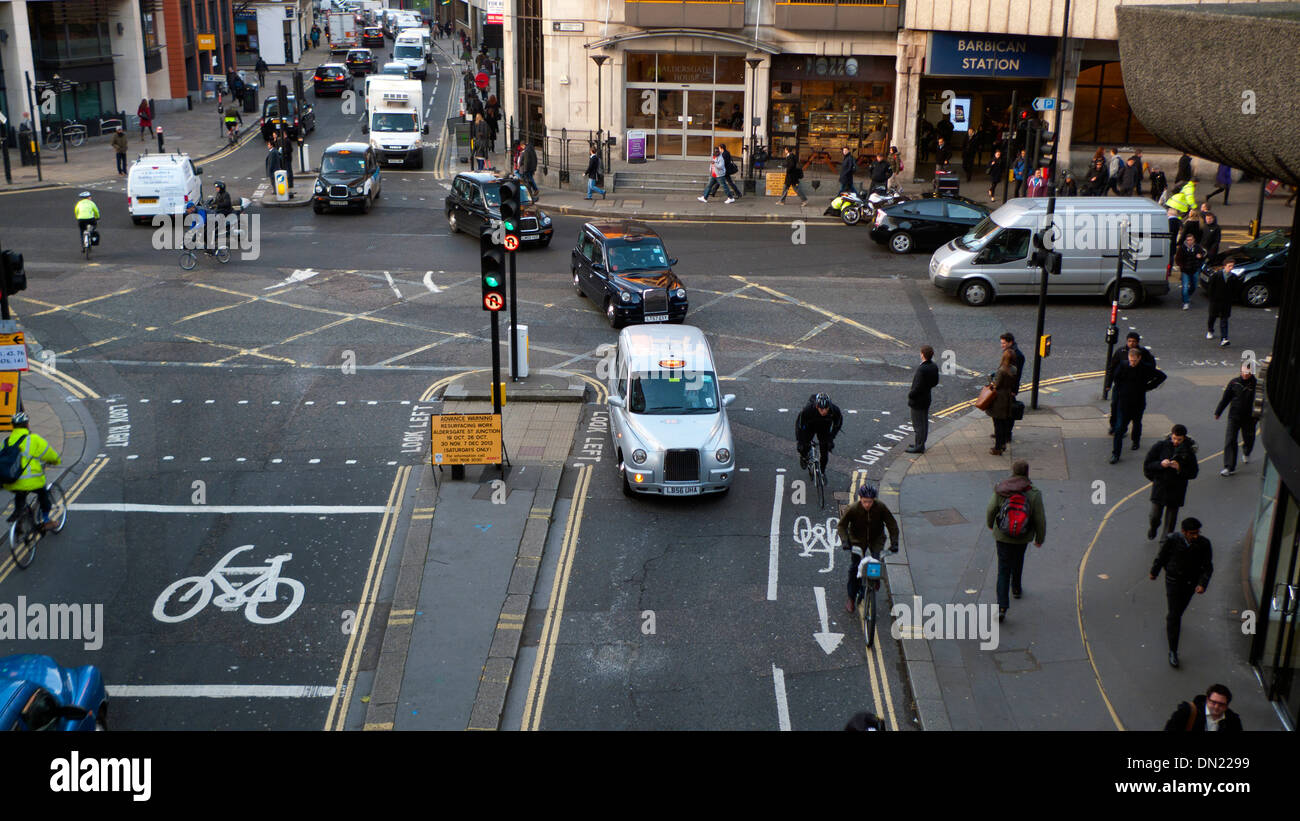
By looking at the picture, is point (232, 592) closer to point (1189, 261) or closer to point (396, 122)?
point (1189, 261)

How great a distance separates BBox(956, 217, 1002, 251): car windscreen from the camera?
2566 centimetres

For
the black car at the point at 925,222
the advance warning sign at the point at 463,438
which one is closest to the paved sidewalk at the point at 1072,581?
the advance warning sign at the point at 463,438

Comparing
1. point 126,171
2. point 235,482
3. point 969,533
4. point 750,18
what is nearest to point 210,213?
point 126,171

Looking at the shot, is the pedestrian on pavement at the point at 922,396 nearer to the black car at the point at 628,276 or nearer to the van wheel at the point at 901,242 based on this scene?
the black car at the point at 628,276

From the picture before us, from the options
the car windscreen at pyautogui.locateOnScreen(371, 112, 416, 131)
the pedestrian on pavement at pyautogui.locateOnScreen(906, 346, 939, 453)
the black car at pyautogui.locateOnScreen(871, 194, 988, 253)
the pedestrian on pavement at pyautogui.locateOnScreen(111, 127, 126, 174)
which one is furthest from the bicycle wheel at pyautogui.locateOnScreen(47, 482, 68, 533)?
the car windscreen at pyautogui.locateOnScreen(371, 112, 416, 131)

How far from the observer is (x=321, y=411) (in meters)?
19.2

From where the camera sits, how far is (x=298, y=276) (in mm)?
27906

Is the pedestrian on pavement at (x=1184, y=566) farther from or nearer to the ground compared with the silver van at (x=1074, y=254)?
nearer to the ground

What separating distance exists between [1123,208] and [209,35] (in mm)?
52066

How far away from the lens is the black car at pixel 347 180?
34.6 metres

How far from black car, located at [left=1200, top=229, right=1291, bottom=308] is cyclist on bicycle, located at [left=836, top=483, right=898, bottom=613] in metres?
15.8

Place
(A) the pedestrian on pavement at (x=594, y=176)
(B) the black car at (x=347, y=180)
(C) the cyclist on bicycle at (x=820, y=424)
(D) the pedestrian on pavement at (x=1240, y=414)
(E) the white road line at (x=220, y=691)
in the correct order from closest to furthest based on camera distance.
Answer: (E) the white road line at (x=220, y=691), (D) the pedestrian on pavement at (x=1240, y=414), (C) the cyclist on bicycle at (x=820, y=424), (B) the black car at (x=347, y=180), (A) the pedestrian on pavement at (x=594, y=176)

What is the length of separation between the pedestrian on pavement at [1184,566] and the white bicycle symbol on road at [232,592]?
9008 millimetres
